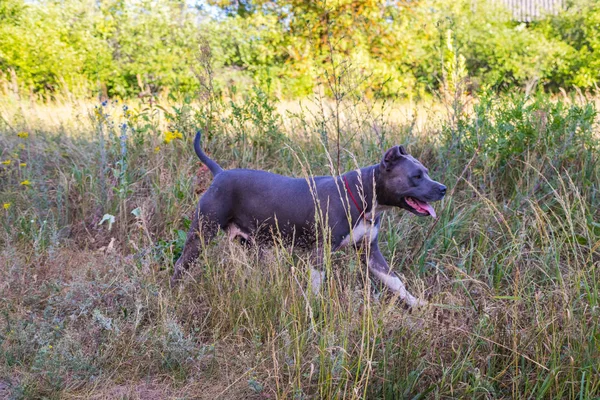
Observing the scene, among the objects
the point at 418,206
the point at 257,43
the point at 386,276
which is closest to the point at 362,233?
the point at 386,276

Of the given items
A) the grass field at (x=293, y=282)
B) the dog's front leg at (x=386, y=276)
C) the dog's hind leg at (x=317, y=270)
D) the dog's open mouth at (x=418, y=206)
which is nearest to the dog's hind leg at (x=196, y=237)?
the grass field at (x=293, y=282)

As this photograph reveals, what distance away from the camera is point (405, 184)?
4055 mm

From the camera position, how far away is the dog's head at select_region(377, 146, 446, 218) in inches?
159

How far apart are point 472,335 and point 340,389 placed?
30.2 inches

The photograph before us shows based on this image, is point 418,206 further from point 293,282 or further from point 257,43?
point 257,43

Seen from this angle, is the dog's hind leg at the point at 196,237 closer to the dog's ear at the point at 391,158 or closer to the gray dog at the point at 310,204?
the gray dog at the point at 310,204

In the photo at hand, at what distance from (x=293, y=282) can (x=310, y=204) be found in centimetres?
103

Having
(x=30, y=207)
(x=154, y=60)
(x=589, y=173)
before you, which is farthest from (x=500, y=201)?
(x=154, y=60)

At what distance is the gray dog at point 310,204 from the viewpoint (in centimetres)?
403

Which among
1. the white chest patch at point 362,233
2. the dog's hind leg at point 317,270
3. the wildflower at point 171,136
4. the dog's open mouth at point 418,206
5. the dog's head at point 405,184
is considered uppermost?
the wildflower at point 171,136

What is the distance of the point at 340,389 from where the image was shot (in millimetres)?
2592

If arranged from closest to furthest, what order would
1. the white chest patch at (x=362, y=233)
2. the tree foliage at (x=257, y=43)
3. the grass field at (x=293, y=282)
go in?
the grass field at (x=293, y=282) → the white chest patch at (x=362, y=233) → the tree foliage at (x=257, y=43)

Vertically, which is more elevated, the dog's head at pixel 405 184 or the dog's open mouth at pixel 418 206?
the dog's head at pixel 405 184

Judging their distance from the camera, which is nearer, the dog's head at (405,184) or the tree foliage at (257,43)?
the dog's head at (405,184)
